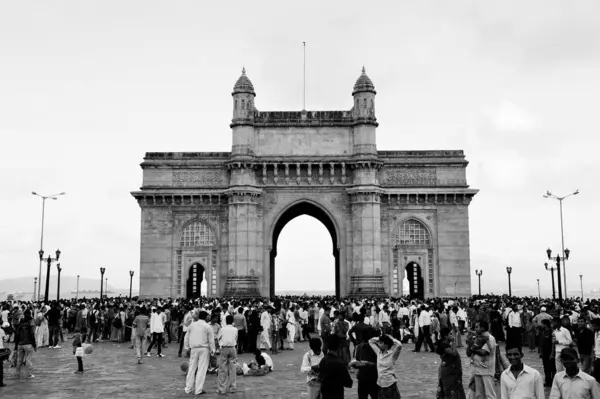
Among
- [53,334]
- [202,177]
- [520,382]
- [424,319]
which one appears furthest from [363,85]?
[520,382]

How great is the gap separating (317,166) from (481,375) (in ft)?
132

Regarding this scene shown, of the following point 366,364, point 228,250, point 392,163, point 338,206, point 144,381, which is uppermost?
point 392,163

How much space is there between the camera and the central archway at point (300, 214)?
5367 cm

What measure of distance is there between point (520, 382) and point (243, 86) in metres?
45.6

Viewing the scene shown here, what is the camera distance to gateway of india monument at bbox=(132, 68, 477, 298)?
51.9 metres

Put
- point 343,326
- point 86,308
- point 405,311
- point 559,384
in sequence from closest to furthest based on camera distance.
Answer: point 559,384, point 343,326, point 405,311, point 86,308

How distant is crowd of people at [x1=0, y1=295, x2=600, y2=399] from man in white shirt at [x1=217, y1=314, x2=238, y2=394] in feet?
0.08

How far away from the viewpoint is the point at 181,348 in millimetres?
24078

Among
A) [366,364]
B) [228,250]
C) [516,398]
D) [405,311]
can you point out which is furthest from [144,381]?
[228,250]

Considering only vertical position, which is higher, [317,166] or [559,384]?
[317,166]

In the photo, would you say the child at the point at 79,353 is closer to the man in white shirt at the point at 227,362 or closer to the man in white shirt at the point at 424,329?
the man in white shirt at the point at 227,362

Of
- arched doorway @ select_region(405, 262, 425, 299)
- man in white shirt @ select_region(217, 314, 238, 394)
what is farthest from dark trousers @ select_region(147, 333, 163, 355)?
arched doorway @ select_region(405, 262, 425, 299)

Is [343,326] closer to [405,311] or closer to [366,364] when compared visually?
[366,364]

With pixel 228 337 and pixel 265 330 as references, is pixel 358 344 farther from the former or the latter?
pixel 265 330
